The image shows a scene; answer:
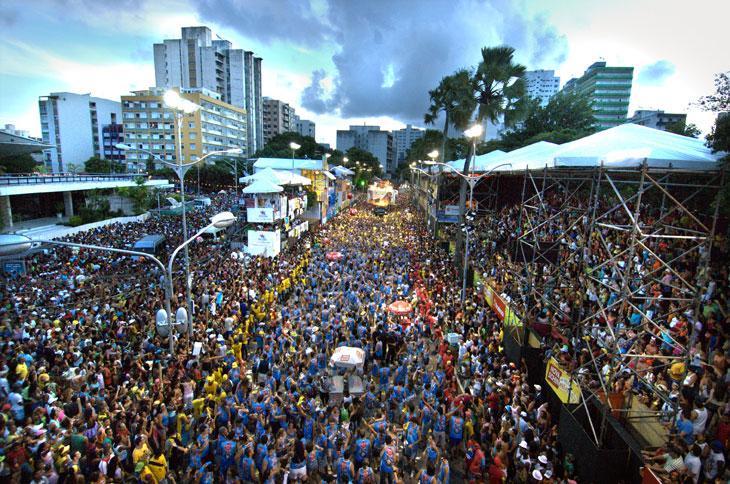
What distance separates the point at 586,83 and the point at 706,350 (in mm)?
110319

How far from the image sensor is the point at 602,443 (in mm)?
7918

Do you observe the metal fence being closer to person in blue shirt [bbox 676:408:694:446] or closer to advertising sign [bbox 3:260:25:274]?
advertising sign [bbox 3:260:25:274]

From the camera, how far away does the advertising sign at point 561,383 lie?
29.5 ft

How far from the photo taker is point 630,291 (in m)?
10.6

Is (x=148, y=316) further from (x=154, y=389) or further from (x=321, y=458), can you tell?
(x=321, y=458)

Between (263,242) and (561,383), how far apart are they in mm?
18100

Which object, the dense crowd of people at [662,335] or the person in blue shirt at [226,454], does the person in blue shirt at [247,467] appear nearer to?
the person in blue shirt at [226,454]

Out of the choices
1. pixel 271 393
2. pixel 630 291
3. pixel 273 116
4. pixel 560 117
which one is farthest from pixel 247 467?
pixel 273 116

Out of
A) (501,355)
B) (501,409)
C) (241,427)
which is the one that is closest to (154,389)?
(241,427)

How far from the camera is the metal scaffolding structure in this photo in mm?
7539

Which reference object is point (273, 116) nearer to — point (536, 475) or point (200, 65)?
point (200, 65)

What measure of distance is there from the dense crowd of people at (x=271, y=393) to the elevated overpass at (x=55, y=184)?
13.3 metres

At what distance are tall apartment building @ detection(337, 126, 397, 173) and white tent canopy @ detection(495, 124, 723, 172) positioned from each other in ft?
453

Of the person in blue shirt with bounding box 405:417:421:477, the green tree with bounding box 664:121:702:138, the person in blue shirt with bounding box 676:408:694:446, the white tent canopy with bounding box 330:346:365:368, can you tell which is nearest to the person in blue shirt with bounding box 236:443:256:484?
the person in blue shirt with bounding box 405:417:421:477
